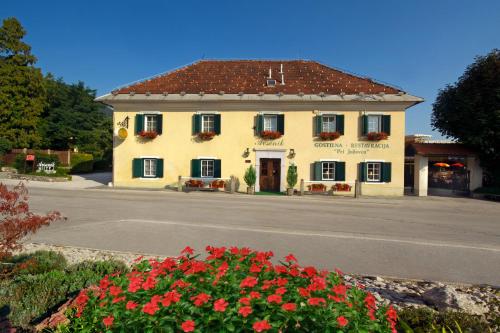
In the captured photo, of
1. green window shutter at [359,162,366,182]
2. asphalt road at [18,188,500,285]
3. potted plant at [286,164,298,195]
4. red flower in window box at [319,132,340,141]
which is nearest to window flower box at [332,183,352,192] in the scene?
green window shutter at [359,162,366,182]

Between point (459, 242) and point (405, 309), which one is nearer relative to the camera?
point (405, 309)

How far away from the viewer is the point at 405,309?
131 inches

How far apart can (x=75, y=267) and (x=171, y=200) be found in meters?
9.17

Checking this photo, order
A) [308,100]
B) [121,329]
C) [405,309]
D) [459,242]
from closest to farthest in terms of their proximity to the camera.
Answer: [121,329]
[405,309]
[459,242]
[308,100]

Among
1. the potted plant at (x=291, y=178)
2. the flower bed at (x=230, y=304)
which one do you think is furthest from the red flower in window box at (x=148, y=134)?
the flower bed at (x=230, y=304)

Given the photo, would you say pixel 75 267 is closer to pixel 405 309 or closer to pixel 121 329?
pixel 121 329

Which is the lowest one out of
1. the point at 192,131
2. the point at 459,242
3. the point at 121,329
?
the point at 459,242

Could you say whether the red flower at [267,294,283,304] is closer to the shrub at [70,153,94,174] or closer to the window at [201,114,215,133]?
the window at [201,114,215,133]

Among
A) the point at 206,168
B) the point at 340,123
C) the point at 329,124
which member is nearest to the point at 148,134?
the point at 206,168

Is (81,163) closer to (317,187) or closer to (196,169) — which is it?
(196,169)

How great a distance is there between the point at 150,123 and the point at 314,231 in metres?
14.5

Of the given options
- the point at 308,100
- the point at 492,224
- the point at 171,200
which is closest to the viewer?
the point at 492,224

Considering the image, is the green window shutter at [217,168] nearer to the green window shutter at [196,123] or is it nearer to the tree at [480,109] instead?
the green window shutter at [196,123]

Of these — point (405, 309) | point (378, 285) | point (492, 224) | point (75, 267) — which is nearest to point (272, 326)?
point (405, 309)
